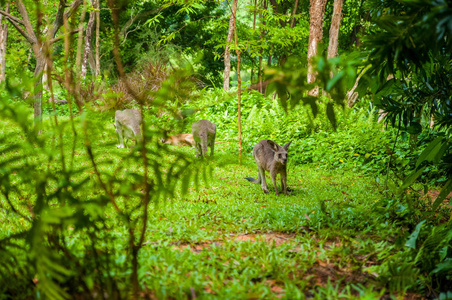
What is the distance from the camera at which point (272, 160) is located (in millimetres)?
7152

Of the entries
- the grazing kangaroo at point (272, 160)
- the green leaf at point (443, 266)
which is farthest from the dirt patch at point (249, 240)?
the grazing kangaroo at point (272, 160)

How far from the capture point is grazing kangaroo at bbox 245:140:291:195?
676cm

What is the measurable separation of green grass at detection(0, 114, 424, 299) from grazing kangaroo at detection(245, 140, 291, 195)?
4.79 ft

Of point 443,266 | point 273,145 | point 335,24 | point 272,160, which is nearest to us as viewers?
point 443,266

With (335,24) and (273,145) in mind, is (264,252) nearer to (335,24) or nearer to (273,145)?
(273,145)

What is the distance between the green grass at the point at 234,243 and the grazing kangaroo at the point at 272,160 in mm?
1461

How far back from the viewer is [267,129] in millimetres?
12539

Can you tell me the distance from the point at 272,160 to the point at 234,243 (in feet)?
12.6

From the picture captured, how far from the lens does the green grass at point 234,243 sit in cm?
247

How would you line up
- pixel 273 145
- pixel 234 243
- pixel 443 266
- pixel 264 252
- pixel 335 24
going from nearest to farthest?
pixel 443 266 → pixel 264 252 → pixel 234 243 → pixel 273 145 → pixel 335 24

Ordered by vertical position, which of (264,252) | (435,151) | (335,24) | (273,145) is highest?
(335,24)

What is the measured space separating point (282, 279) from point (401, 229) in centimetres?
184

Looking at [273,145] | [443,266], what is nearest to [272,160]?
[273,145]

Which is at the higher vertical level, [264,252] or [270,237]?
[264,252]
